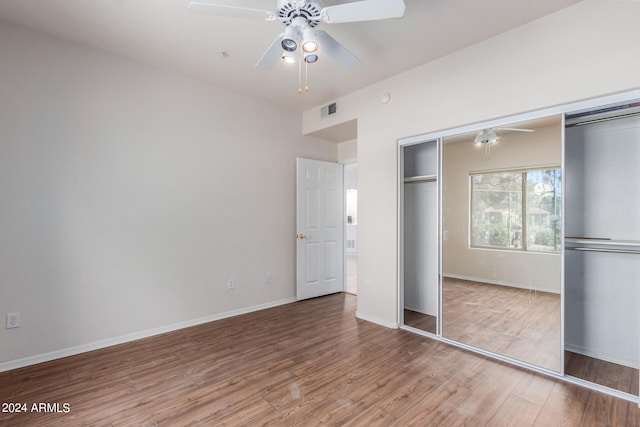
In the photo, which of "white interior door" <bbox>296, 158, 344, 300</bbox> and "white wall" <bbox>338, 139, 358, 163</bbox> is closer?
"white interior door" <bbox>296, 158, 344, 300</bbox>

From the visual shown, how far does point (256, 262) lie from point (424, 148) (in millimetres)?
2658

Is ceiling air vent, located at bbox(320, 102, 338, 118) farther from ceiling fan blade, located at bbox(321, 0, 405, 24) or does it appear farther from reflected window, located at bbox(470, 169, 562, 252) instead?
ceiling fan blade, located at bbox(321, 0, 405, 24)

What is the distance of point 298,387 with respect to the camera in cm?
230

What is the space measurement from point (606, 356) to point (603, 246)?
0.91 m

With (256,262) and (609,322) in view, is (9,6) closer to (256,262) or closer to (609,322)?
(256,262)

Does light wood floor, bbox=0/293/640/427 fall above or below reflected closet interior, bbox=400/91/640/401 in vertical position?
below

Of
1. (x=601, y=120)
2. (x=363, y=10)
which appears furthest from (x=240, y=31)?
(x=601, y=120)

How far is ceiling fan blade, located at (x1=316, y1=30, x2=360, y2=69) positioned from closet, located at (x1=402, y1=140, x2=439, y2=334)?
1388 mm

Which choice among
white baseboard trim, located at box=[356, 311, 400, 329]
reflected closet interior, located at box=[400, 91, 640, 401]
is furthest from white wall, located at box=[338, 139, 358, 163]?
white baseboard trim, located at box=[356, 311, 400, 329]

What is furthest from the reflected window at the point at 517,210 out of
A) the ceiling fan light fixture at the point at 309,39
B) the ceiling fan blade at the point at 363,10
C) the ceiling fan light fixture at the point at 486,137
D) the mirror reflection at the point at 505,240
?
the ceiling fan light fixture at the point at 309,39

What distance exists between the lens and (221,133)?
3875 millimetres

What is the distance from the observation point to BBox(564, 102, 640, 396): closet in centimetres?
230

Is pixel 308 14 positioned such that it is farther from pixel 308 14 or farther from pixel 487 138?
pixel 487 138

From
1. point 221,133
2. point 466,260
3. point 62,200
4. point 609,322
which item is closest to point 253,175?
point 221,133
